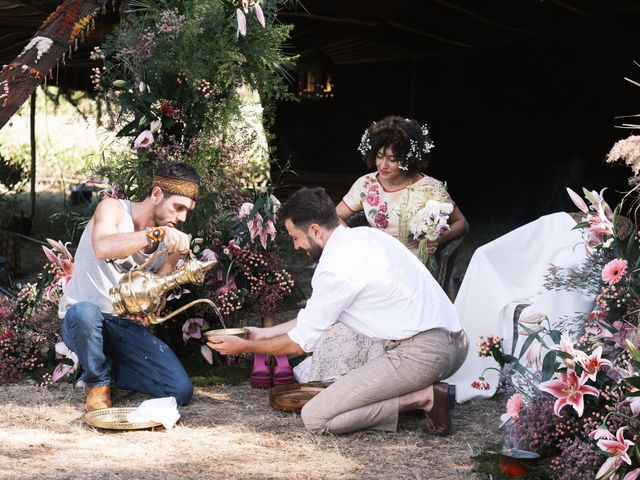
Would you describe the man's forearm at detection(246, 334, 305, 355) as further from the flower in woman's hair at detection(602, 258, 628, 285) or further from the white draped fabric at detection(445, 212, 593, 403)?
the flower in woman's hair at detection(602, 258, 628, 285)

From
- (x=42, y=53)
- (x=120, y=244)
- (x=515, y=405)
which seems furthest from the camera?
(x=42, y=53)

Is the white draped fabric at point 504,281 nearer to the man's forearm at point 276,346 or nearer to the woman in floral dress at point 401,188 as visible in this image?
the woman in floral dress at point 401,188

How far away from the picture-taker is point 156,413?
4340 millimetres

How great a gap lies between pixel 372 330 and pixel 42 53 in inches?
102

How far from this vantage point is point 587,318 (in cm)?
394

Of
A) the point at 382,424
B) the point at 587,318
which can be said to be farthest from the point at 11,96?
the point at 587,318

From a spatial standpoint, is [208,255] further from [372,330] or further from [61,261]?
[372,330]

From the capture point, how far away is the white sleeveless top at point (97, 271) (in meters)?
4.71

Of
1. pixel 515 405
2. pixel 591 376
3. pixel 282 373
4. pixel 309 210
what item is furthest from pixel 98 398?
pixel 591 376

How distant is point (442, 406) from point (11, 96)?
2947mm

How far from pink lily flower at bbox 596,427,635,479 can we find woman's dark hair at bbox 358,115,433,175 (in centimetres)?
268

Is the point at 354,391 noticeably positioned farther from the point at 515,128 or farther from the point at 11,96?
the point at 515,128

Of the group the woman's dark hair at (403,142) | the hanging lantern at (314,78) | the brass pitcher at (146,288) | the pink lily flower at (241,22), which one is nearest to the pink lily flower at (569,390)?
the brass pitcher at (146,288)

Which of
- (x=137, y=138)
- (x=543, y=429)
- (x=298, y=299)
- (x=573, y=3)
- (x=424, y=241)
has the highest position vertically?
(x=573, y=3)
